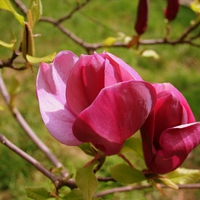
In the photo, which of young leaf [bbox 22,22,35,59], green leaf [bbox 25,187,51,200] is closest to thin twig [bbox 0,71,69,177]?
green leaf [bbox 25,187,51,200]

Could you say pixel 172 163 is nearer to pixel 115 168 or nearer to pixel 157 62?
pixel 115 168

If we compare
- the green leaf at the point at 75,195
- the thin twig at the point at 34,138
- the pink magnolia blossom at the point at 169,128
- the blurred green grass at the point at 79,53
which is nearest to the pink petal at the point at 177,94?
the pink magnolia blossom at the point at 169,128

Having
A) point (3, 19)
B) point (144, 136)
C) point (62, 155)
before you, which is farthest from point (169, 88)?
point (3, 19)

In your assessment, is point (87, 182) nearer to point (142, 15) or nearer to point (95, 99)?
point (95, 99)

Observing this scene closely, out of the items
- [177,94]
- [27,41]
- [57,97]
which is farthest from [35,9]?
[177,94]

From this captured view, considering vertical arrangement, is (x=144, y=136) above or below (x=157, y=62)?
above
